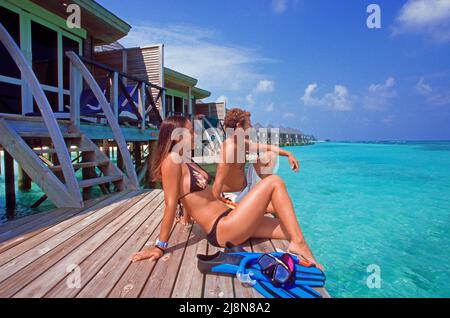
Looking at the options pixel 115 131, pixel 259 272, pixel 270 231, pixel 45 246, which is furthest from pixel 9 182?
pixel 259 272

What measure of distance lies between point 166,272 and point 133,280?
0.78ft

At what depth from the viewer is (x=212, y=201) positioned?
2471 mm

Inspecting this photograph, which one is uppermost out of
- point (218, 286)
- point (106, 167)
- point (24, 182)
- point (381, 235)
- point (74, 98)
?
point (74, 98)

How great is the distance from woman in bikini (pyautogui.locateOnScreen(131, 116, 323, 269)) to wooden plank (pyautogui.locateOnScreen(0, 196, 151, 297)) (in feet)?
2.24

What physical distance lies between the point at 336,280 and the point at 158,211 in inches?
116

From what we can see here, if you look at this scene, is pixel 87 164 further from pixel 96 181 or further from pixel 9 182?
pixel 9 182

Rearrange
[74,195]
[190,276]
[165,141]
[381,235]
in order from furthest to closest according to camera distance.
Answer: [381,235], [74,195], [165,141], [190,276]

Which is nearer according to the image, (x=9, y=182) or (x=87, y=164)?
(x=87, y=164)

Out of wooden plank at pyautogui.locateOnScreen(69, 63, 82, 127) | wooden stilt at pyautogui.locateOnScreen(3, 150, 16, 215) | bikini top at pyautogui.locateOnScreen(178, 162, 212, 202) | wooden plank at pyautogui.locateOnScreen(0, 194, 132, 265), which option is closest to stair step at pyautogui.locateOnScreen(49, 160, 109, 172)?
wooden plank at pyautogui.locateOnScreen(0, 194, 132, 265)

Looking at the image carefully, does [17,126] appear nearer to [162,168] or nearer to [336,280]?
[162,168]

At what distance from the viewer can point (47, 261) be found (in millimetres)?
2193

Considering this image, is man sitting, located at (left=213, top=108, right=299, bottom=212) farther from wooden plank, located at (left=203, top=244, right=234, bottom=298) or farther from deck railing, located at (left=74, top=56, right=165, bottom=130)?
deck railing, located at (left=74, top=56, right=165, bottom=130)
